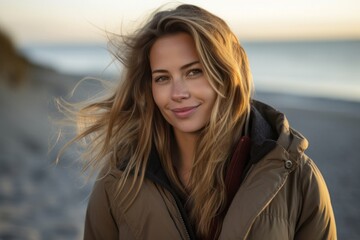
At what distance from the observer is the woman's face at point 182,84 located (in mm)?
2770

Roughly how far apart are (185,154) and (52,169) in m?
5.25

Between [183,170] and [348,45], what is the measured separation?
192ft

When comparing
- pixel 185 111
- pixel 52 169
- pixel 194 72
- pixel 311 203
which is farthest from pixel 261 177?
pixel 52 169

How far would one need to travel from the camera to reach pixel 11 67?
14.1 meters

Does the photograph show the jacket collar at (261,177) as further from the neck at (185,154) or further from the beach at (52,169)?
the beach at (52,169)

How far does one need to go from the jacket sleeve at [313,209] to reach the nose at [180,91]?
0.82m

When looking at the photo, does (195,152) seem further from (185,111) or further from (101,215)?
(101,215)

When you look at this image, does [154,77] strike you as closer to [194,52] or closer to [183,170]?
[194,52]

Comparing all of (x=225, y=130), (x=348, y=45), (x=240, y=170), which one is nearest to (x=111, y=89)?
(x=225, y=130)

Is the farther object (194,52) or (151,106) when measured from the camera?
(151,106)

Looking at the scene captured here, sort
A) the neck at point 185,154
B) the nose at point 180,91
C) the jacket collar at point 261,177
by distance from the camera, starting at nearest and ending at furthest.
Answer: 1. the jacket collar at point 261,177
2. the nose at point 180,91
3. the neck at point 185,154

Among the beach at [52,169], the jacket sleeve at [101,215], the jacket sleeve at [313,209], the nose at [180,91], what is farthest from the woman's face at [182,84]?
the beach at [52,169]

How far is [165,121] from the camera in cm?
323

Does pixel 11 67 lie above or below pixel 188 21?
below
